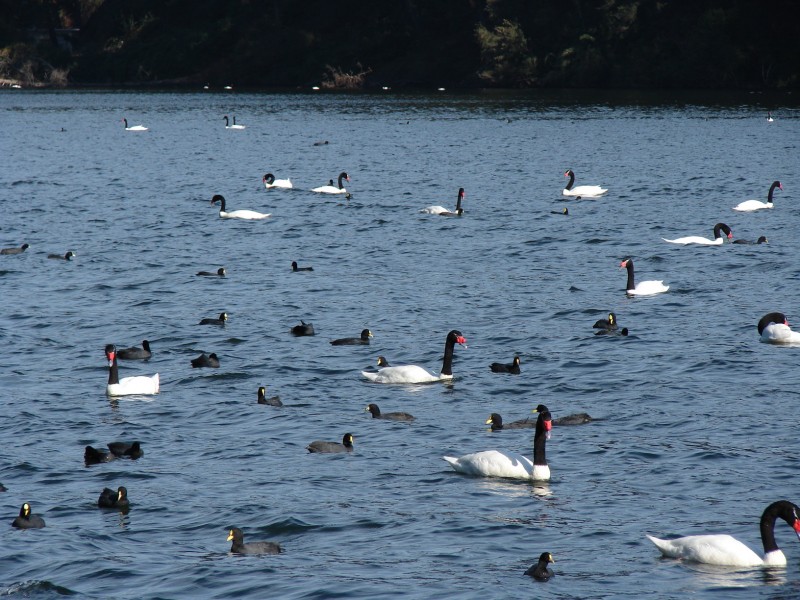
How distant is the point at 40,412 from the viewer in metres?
20.1

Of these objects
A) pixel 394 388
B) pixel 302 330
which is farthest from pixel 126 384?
pixel 302 330

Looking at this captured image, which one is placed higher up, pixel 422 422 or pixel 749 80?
pixel 749 80

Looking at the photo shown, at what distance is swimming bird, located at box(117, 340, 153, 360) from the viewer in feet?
77.0

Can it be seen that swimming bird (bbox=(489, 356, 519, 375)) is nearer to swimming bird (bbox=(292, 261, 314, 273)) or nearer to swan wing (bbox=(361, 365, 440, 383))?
swan wing (bbox=(361, 365, 440, 383))

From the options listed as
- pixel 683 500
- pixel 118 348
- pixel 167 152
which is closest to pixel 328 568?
pixel 683 500

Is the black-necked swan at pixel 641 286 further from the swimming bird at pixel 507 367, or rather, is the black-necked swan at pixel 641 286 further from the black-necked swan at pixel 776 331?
the swimming bird at pixel 507 367

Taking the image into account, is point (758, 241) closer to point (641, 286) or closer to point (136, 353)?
point (641, 286)

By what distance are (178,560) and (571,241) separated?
24355 mm

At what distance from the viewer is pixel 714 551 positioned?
544 inches

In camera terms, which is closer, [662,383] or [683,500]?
[683,500]

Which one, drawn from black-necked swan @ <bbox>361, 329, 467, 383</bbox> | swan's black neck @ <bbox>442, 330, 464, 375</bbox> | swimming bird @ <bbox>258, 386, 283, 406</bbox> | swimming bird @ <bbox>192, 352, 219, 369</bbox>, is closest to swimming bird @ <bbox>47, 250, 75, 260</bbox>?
swimming bird @ <bbox>192, 352, 219, 369</bbox>

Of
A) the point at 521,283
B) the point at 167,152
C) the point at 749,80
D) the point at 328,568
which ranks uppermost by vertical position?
the point at 749,80

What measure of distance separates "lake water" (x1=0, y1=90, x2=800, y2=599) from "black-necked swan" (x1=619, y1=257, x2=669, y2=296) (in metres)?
0.31

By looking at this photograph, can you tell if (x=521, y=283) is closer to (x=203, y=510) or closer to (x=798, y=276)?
(x=798, y=276)
